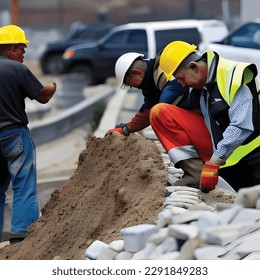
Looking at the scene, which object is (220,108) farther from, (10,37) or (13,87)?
(10,37)

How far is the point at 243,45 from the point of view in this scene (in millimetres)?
18141

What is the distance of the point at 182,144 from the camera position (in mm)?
8047

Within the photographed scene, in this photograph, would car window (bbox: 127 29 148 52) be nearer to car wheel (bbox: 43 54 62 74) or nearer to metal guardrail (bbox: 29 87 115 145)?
metal guardrail (bbox: 29 87 115 145)

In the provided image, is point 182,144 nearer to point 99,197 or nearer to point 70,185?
point 99,197

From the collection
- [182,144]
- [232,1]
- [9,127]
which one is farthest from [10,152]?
[232,1]

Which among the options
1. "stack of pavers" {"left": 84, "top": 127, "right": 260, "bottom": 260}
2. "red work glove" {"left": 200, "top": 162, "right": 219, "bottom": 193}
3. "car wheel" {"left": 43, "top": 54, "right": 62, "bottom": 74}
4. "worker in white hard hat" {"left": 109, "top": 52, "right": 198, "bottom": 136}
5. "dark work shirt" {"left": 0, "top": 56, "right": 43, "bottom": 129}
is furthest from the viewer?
"car wheel" {"left": 43, "top": 54, "right": 62, "bottom": 74}

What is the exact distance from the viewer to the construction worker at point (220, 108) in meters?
7.67

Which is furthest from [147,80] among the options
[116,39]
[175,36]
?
[116,39]

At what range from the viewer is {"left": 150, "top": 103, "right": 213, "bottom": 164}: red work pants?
8.02m

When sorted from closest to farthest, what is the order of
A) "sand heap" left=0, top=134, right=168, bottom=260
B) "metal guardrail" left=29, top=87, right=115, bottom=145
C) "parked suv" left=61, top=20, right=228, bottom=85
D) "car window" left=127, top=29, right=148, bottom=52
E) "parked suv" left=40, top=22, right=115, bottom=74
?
"sand heap" left=0, top=134, right=168, bottom=260 → "metal guardrail" left=29, top=87, right=115, bottom=145 → "parked suv" left=61, top=20, right=228, bottom=85 → "car window" left=127, top=29, right=148, bottom=52 → "parked suv" left=40, top=22, right=115, bottom=74

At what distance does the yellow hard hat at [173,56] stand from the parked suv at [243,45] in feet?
30.0

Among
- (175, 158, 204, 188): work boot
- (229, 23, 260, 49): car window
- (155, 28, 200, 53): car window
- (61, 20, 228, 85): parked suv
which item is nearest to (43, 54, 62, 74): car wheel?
(61, 20, 228, 85): parked suv

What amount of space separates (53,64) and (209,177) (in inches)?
1182
